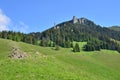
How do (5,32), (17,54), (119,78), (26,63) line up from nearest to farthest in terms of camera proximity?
(26,63) → (17,54) → (119,78) → (5,32)

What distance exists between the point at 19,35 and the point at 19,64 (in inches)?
5366

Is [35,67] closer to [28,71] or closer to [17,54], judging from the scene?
[28,71]

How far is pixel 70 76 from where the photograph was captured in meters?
39.8

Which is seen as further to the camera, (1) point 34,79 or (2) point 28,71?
(2) point 28,71

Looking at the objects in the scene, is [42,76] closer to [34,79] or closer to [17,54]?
[34,79]

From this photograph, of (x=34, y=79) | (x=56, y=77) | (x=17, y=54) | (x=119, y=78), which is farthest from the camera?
(x=119, y=78)

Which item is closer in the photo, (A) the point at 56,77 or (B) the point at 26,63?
(A) the point at 56,77

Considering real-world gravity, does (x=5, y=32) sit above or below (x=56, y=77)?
above

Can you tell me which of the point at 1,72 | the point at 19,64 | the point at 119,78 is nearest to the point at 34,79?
the point at 1,72

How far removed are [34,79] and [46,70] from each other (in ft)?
22.5

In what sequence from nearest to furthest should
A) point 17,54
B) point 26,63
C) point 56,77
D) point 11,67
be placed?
point 56,77, point 11,67, point 26,63, point 17,54

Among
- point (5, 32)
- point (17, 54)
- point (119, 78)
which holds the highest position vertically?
point (5, 32)

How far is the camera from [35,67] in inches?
1665

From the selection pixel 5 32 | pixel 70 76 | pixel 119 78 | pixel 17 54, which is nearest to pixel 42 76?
pixel 70 76
